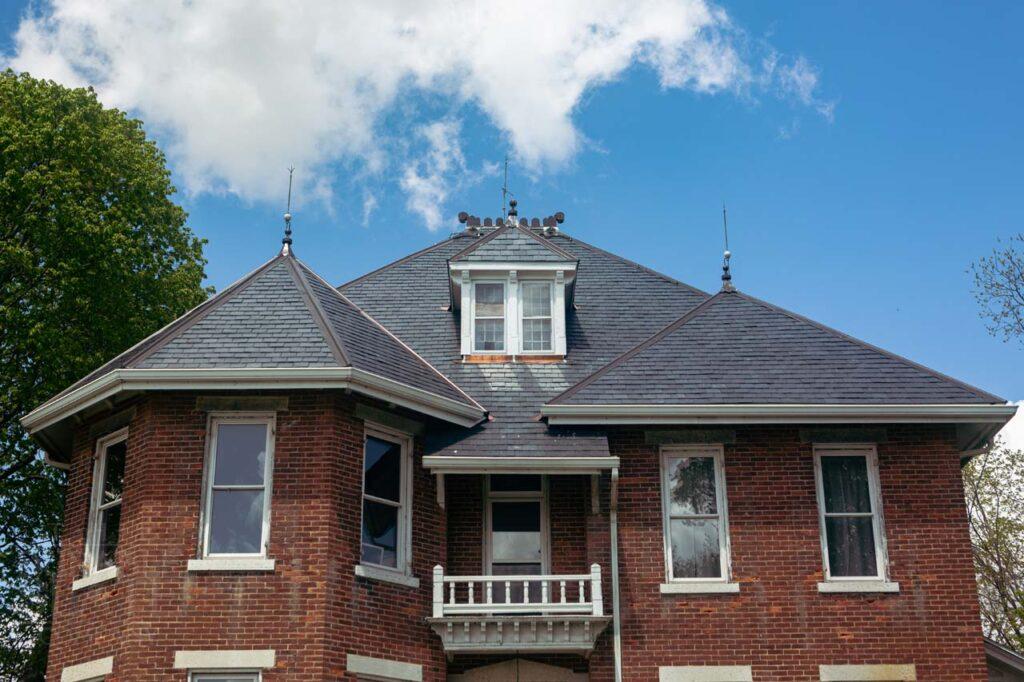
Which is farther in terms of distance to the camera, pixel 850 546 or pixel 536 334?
pixel 536 334

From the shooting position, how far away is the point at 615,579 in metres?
17.2

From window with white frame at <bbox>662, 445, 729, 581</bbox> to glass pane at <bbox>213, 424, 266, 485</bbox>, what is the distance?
6048 millimetres

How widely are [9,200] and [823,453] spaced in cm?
1787

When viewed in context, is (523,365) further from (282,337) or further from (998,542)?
(998,542)

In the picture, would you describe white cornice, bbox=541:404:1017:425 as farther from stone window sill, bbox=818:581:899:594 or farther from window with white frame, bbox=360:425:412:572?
window with white frame, bbox=360:425:412:572

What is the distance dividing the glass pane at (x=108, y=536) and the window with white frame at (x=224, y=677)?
2.57 metres

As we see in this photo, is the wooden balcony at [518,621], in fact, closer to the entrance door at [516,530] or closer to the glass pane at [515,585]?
the glass pane at [515,585]

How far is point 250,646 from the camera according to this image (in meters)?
15.7

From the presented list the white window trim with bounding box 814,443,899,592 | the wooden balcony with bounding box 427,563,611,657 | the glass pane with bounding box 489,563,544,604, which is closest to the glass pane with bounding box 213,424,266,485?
the wooden balcony with bounding box 427,563,611,657

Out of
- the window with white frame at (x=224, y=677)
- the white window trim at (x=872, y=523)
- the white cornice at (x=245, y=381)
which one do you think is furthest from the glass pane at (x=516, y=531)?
the white window trim at (x=872, y=523)

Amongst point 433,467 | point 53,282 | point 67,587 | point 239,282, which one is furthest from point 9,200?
point 433,467

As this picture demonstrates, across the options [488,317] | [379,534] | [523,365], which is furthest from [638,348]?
[379,534]

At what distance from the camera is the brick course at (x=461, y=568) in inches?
625

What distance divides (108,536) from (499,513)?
5886mm
